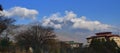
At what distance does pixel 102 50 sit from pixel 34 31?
31672 millimetres

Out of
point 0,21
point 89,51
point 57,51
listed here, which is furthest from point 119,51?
point 0,21

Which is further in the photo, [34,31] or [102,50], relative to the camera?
[34,31]

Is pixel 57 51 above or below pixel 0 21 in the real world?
below

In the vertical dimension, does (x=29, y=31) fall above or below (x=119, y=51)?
above

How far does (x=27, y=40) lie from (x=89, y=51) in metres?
34.7

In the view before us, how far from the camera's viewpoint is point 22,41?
8031cm

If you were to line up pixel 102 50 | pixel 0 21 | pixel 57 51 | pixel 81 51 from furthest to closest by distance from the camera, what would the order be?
1. pixel 0 21
2. pixel 102 50
3. pixel 81 51
4. pixel 57 51

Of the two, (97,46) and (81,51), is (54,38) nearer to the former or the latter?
(97,46)

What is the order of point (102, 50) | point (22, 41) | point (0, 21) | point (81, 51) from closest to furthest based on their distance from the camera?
point (81, 51)
point (102, 50)
point (0, 21)
point (22, 41)

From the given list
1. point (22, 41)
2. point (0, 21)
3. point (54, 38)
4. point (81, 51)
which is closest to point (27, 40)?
point (22, 41)

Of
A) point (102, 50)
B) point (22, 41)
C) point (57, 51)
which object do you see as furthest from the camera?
point (22, 41)

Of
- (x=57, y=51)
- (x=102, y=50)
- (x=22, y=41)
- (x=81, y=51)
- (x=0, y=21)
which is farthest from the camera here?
(x=22, y=41)

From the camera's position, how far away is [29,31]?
8325 centimetres

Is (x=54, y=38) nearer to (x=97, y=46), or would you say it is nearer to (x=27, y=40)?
(x=27, y=40)
